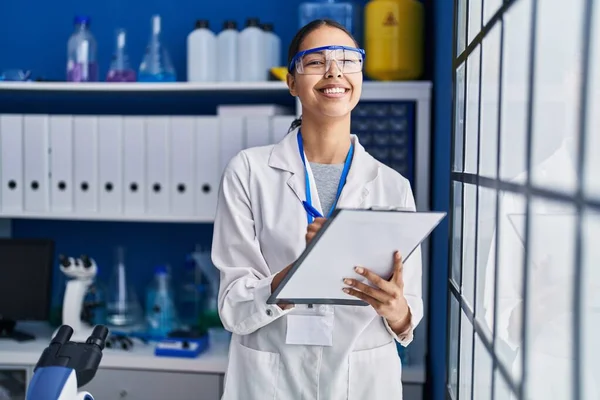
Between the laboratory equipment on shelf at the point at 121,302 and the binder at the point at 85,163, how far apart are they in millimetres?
293

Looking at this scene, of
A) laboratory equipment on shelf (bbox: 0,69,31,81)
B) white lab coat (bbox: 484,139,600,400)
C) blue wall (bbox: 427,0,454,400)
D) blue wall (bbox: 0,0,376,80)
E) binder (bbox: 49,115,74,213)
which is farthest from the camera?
blue wall (bbox: 0,0,376,80)

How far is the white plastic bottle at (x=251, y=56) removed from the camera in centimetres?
261

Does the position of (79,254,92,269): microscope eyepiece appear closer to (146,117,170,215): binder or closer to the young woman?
(146,117,170,215): binder

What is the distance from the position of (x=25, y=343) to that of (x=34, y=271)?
272mm

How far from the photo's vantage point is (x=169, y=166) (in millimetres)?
2551

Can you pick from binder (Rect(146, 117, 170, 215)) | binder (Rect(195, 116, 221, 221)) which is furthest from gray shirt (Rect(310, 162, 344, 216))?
binder (Rect(146, 117, 170, 215))

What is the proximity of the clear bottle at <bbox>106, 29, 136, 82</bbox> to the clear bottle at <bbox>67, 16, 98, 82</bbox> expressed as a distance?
7cm

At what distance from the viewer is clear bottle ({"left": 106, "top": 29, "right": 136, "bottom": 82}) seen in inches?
106

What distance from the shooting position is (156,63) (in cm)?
272

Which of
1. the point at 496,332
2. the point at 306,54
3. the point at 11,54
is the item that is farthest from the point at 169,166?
the point at 496,332

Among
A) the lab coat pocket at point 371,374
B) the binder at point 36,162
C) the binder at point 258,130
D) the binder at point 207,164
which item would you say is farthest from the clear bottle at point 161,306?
the lab coat pocket at point 371,374

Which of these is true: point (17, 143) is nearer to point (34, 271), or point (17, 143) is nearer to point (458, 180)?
point (34, 271)

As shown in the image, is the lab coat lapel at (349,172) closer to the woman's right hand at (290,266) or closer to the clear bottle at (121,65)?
the woman's right hand at (290,266)

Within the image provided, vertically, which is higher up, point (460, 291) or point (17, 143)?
point (17, 143)
